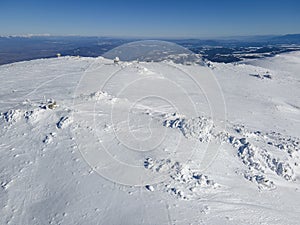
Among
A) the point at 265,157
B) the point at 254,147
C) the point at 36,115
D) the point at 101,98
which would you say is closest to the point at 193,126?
the point at 254,147

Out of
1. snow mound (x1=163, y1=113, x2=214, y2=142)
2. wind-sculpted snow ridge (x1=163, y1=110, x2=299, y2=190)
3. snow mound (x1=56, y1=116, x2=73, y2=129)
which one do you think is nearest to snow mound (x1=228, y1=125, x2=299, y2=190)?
wind-sculpted snow ridge (x1=163, y1=110, x2=299, y2=190)

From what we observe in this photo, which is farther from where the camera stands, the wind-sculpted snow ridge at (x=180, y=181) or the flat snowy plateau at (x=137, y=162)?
the wind-sculpted snow ridge at (x=180, y=181)

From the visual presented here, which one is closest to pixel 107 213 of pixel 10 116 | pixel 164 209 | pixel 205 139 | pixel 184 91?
pixel 164 209

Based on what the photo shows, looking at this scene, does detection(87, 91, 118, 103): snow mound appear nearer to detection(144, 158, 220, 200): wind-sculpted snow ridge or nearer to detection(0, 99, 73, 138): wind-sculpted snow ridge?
detection(0, 99, 73, 138): wind-sculpted snow ridge

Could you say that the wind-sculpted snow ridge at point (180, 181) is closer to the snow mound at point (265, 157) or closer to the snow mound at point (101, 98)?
the snow mound at point (265, 157)

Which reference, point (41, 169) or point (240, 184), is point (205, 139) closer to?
point (240, 184)

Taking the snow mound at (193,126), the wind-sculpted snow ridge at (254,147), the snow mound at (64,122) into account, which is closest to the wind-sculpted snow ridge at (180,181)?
the wind-sculpted snow ridge at (254,147)
